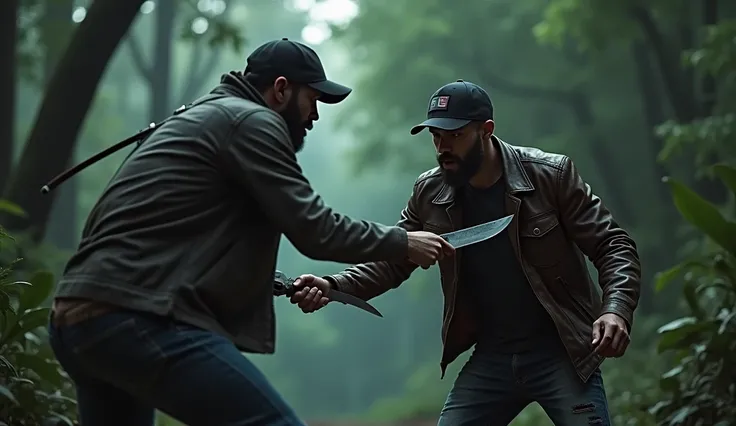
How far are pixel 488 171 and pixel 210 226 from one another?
178cm

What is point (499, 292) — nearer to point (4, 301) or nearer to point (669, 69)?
point (4, 301)

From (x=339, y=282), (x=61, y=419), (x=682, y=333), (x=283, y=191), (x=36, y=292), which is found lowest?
(x=61, y=419)

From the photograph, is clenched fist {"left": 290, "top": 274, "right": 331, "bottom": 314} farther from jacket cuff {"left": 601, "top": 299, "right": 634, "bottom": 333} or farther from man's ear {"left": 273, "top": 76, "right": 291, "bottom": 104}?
jacket cuff {"left": 601, "top": 299, "right": 634, "bottom": 333}

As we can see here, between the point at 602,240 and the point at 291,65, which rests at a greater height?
the point at 291,65

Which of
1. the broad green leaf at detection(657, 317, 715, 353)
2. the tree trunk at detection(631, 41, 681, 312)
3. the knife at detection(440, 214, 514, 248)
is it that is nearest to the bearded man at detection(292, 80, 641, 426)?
the knife at detection(440, 214, 514, 248)

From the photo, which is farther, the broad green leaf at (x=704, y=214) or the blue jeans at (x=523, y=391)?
the broad green leaf at (x=704, y=214)

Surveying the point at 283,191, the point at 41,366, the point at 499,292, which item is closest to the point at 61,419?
the point at 41,366

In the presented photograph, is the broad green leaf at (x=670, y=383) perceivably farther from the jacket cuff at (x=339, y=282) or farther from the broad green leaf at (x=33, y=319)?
the broad green leaf at (x=33, y=319)

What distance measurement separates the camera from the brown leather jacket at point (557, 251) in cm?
477

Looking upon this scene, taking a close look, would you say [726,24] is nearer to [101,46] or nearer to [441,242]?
[101,46]

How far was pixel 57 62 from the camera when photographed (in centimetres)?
1162

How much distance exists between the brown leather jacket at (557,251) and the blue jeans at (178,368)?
1581 millimetres

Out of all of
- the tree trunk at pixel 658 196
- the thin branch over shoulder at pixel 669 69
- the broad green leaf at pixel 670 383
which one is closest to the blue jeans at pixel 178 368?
the broad green leaf at pixel 670 383

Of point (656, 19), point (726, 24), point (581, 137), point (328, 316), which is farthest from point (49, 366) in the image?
point (328, 316)
